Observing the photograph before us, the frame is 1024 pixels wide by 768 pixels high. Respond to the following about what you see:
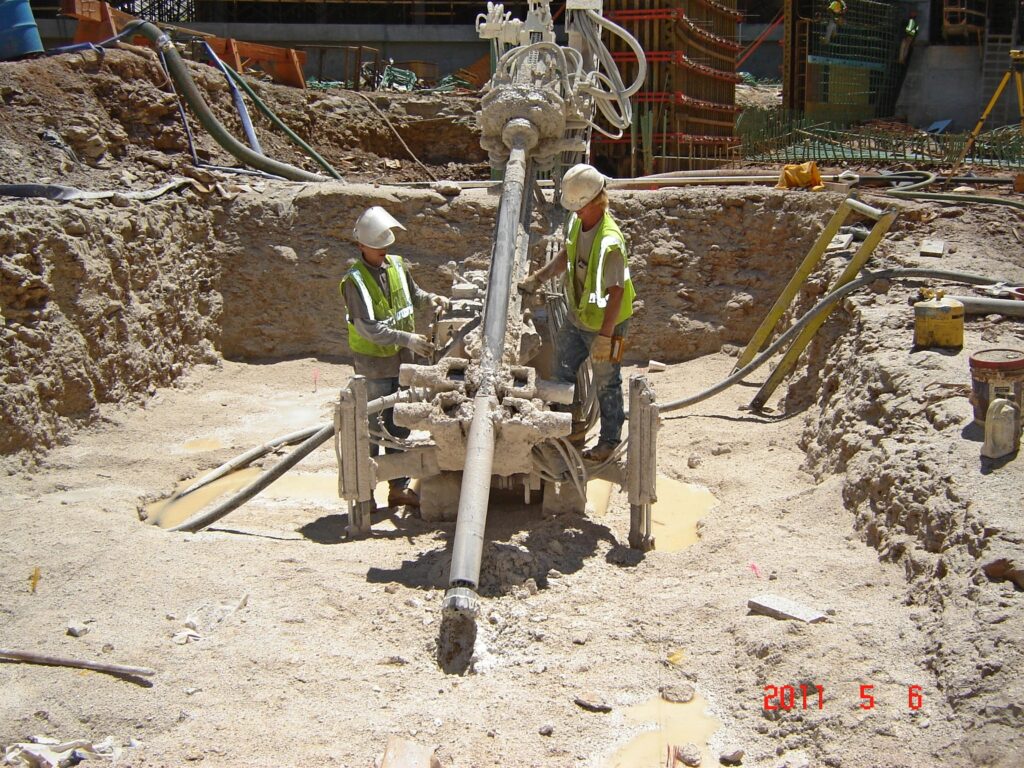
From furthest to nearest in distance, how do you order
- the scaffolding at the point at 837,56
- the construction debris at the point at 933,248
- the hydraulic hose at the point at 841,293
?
the scaffolding at the point at 837,56 < the construction debris at the point at 933,248 < the hydraulic hose at the point at 841,293

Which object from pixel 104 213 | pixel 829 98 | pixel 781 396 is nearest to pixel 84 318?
pixel 104 213

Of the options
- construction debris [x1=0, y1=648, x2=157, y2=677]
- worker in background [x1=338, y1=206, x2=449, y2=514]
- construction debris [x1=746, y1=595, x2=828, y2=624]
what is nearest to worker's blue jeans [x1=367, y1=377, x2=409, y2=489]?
worker in background [x1=338, y1=206, x2=449, y2=514]

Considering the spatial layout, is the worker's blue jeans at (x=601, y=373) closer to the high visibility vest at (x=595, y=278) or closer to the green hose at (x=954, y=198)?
the high visibility vest at (x=595, y=278)

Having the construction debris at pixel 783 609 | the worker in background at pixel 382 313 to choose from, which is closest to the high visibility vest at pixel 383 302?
the worker in background at pixel 382 313

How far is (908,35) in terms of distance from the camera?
17.4 m

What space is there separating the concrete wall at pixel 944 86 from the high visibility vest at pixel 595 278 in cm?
1410

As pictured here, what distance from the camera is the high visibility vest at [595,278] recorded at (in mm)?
5336

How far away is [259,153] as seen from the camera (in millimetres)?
11227

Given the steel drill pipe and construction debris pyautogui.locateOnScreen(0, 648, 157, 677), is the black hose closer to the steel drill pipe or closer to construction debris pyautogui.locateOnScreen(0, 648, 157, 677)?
the steel drill pipe

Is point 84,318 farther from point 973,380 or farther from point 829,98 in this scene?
point 829,98

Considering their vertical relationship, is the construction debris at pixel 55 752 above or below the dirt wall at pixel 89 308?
below

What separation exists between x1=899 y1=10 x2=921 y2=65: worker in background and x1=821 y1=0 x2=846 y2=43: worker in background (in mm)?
1553

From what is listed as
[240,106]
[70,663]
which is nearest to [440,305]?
[70,663]

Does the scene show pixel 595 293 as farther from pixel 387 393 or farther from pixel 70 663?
pixel 70 663
